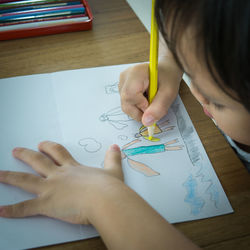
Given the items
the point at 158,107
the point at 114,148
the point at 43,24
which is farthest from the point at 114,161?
the point at 43,24

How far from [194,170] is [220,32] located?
0.23 meters

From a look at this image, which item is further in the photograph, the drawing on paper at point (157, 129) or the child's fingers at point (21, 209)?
the drawing on paper at point (157, 129)

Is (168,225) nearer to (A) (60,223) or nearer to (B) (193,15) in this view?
(A) (60,223)

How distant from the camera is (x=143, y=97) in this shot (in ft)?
1.81

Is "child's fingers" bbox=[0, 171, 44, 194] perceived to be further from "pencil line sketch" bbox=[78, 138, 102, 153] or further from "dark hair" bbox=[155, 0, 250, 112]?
"dark hair" bbox=[155, 0, 250, 112]

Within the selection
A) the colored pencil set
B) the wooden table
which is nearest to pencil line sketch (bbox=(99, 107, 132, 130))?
the wooden table

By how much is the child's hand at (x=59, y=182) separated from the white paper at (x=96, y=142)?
0.04 feet

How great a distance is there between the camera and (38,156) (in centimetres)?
47

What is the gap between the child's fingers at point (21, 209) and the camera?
42 centimetres

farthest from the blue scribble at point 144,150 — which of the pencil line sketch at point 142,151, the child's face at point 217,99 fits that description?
the child's face at point 217,99

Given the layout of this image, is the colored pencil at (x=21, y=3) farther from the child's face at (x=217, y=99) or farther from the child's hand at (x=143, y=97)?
the child's face at (x=217, y=99)

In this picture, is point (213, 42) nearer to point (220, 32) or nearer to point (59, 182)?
point (220, 32)

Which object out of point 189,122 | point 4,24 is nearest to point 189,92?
point 189,122

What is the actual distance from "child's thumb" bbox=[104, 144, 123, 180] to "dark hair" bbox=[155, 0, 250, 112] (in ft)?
0.62
